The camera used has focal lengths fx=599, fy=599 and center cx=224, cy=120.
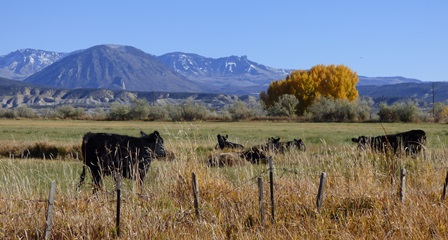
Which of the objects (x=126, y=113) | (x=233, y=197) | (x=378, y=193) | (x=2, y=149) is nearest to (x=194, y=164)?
(x=233, y=197)

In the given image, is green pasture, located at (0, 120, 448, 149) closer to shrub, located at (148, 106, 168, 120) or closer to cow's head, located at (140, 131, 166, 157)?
cow's head, located at (140, 131, 166, 157)

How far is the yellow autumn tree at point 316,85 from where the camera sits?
10975 cm

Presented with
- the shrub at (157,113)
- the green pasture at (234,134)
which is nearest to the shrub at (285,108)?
the shrub at (157,113)

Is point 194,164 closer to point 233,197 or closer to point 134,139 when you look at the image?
point 233,197

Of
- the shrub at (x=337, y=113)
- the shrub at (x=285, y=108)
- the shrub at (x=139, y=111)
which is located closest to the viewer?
the shrub at (x=337, y=113)

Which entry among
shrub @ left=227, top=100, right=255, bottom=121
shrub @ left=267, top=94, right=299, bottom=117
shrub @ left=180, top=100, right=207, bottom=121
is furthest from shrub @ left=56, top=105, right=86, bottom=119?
shrub @ left=267, top=94, right=299, bottom=117

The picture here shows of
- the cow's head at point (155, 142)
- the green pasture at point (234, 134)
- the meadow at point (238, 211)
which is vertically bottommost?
the green pasture at point (234, 134)

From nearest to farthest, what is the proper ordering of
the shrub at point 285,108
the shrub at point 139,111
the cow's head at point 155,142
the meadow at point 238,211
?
1. the meadow at point 238,211
2. the cow's head at point 155,142
3. the shrub at point 285,108
4. the shrub at point 139,111

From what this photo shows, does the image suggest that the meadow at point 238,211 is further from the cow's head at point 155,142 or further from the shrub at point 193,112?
the shrub at point 193,112

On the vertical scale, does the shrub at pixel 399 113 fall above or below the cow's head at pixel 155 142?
below

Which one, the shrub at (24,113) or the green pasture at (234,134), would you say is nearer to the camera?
the green pasture at (234,134)

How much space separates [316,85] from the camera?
11306 cm

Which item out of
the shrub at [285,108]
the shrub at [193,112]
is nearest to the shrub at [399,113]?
the shrub at [285,108]

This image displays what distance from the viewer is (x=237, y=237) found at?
8469 millimetres
